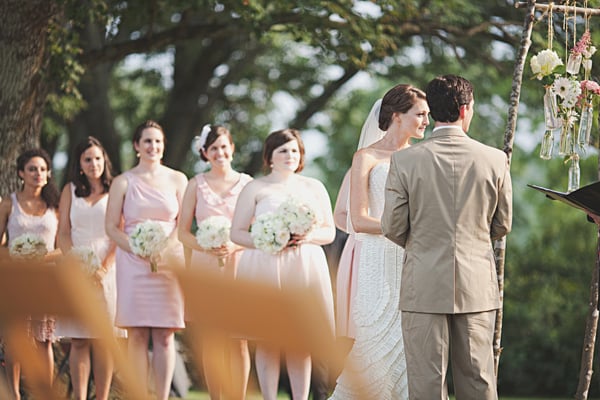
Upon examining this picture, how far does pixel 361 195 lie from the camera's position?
20.4 feet

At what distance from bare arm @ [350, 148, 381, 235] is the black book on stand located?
122 centimetres

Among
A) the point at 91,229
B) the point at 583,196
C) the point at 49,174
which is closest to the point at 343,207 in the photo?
the point at 583,196

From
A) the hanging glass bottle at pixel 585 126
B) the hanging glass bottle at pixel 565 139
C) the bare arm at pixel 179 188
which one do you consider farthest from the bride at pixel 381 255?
the bare arm at pixel 179 188

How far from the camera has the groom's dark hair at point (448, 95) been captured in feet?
16.4

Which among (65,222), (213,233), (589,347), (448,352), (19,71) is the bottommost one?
(589,347)

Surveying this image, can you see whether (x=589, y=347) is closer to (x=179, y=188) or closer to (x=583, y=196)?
(x=583, y=196)

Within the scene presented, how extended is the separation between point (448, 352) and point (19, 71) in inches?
242

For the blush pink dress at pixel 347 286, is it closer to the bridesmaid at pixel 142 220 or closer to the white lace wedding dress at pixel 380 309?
the white lace wedding dress at pixel 380 309

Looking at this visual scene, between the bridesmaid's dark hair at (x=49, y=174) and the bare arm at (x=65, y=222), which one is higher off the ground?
the bridesmaid's dark hair at (x=49, y=174)

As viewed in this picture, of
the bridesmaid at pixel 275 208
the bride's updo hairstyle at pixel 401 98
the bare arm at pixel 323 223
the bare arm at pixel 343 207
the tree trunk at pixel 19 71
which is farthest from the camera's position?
the tree trunk at pixel 19 71

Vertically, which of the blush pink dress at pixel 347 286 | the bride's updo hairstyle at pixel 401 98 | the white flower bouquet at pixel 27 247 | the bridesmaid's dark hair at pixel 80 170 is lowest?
the blush pink dress at pixel 347 286

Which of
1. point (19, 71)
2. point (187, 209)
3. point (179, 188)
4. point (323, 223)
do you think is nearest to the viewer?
point (323, 223)

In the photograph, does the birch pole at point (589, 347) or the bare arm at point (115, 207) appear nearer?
the birch pole at point (589, 347)

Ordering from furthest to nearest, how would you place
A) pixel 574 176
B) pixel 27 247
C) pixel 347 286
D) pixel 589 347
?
pixel 27 247
pixel 347 286
pixel 589 347
pixel 574 176
